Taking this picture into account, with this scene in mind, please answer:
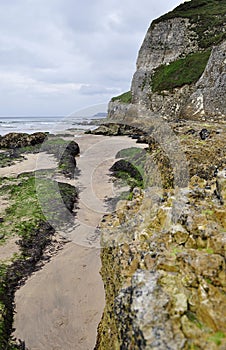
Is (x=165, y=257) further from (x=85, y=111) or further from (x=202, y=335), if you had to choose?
(x=85, y=111)

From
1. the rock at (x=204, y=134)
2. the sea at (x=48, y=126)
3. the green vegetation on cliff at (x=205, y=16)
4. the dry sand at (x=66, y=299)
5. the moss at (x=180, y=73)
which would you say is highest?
the green vegetation on cliff at (x=205, y=16)

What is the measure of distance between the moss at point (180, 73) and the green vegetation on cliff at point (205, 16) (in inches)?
130

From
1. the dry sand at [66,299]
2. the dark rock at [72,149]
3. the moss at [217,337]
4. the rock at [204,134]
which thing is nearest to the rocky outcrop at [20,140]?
the dark rock at [72,149]

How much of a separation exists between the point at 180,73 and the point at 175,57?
8.68 metres

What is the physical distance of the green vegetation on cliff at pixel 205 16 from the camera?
38.6 meters

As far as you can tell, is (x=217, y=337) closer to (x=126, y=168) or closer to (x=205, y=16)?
(x=126, y=168)

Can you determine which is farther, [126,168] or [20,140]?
[20,140]

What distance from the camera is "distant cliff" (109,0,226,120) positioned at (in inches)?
1214

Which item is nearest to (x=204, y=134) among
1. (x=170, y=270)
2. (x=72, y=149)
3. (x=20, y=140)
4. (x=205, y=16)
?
(x=170, y=270)

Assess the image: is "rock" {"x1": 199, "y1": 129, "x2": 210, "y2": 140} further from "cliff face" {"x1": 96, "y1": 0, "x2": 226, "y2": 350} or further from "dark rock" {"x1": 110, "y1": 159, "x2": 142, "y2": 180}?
"dark rock" {"x1": 110, "y1": 159, "x2": 142, "y2": 180}

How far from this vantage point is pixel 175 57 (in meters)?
40.0

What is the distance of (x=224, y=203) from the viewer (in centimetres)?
356

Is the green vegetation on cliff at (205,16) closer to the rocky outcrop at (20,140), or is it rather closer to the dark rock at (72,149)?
the dark rock at (72,149)

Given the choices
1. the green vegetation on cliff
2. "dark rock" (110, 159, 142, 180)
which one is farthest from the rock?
the green vegetation on cliff
